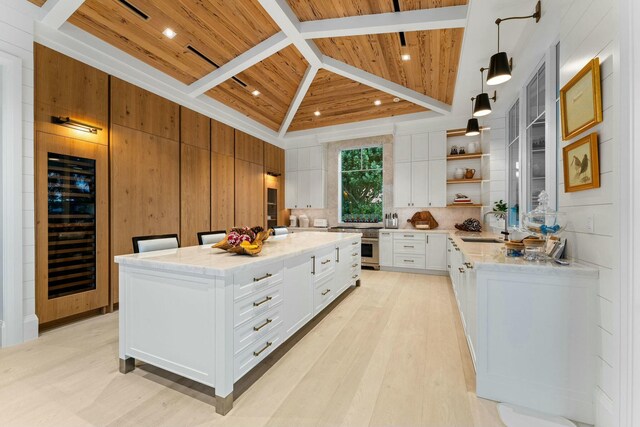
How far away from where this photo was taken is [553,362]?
162cm

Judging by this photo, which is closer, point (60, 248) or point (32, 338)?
point (32, 338)

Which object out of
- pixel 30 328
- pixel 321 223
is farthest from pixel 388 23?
pixel 30 328

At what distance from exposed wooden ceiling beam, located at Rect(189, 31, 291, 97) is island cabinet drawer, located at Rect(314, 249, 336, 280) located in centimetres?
273

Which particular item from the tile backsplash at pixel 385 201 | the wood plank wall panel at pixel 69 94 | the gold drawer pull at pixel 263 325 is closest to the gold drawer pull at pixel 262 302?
the gold drawer pull at pixel 263 325

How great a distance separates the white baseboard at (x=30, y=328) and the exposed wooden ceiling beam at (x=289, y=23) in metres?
3.78

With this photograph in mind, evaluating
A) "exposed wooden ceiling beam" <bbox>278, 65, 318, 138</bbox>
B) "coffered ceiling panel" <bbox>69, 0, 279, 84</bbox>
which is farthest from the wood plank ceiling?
"exposed wooden ceiling beam" <bbox>278, 65, 318, 138</bbox>

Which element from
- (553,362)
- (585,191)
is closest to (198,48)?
(585,191)

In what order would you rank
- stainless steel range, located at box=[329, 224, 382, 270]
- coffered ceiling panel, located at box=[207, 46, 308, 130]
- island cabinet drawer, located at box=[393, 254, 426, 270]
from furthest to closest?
stainless steel range, located at box=[329, 224, 382, 270]
island cabinet drawer, located at box=[393, 254, 426, 270]
coffered ceiling panel, located at box=[207, 46, 308, 130]

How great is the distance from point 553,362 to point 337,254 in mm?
2147

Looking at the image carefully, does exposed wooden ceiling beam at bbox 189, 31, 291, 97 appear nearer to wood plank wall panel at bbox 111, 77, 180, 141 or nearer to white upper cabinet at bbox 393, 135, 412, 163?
wood plank wall panel at bbox 111, 77, 180, 141

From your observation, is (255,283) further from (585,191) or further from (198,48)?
(198,48)

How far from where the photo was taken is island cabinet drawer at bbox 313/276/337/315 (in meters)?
2.78

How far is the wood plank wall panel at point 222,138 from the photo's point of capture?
4734 mm

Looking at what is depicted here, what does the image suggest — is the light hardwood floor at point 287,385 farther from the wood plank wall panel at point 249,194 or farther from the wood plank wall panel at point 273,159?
the wood plank wall panel at point 273,159
